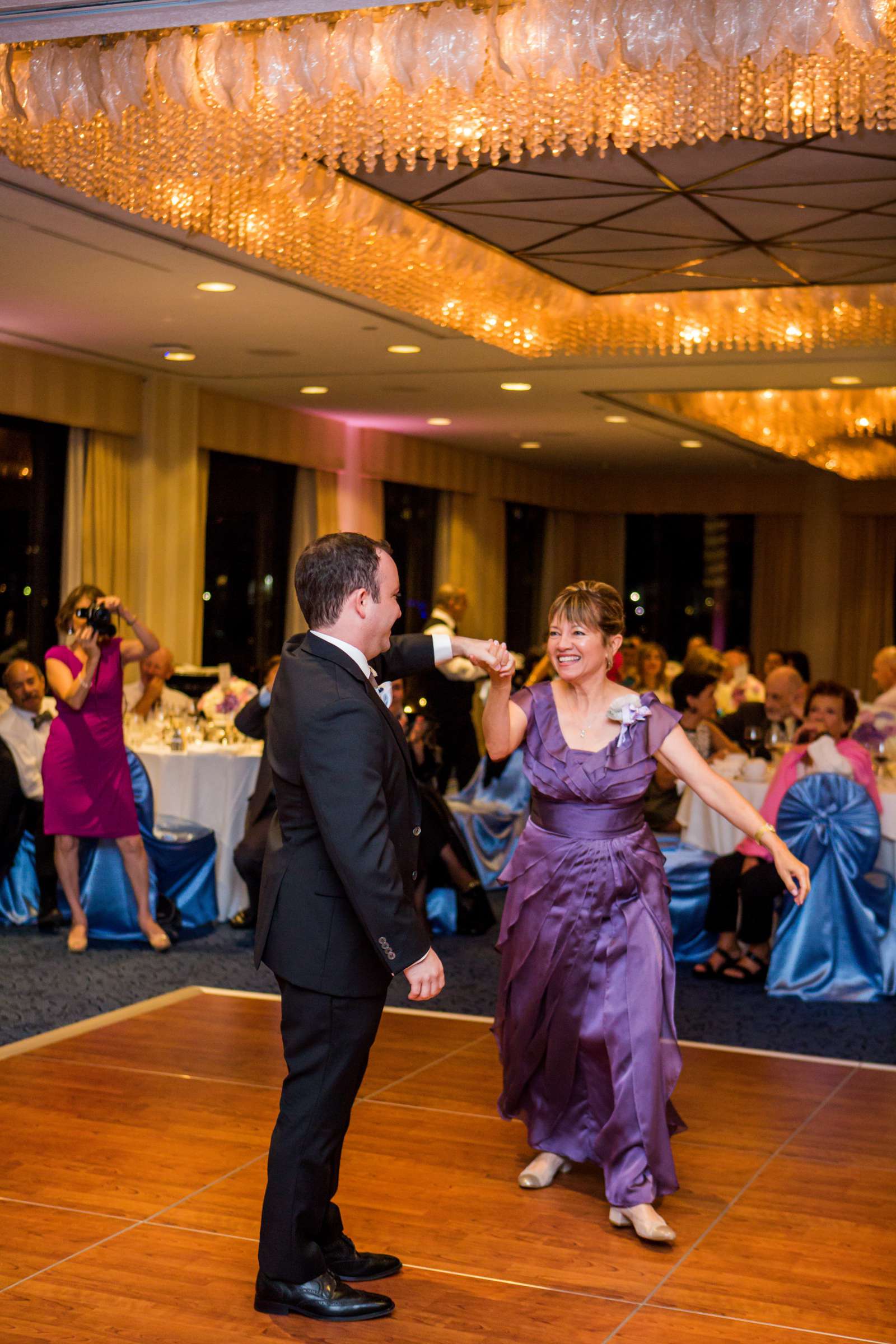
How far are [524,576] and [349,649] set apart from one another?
596 inches

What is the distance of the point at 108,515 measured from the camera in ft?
36.3

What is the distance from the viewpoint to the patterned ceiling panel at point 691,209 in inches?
237

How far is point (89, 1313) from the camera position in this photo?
9.80 ft

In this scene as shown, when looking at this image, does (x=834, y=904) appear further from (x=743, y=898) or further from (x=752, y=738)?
(x=752, y=738)

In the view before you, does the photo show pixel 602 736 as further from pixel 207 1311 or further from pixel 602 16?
pixel 602 16

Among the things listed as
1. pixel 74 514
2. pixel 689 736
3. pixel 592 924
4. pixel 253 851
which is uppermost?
pixel 74 514

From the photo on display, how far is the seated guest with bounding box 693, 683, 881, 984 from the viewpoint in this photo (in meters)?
6.18

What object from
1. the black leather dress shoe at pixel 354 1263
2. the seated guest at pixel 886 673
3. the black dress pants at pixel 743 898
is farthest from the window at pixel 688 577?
the black leather dress shoe at pixel 354 1263

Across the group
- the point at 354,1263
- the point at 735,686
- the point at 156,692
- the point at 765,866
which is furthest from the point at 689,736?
the point at 735,686

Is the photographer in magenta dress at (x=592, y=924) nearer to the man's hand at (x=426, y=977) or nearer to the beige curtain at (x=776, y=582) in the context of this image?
the man's hand at (x=426, y=977)

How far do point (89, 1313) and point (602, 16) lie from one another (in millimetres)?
3811

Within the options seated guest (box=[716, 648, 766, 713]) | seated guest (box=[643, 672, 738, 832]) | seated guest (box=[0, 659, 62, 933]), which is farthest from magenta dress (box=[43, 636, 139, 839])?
seated guest (box=[716, 648, 766, 713])

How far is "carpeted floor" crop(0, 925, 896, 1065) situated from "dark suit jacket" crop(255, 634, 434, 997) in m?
2.65

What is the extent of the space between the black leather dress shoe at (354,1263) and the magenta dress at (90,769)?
3644mm
